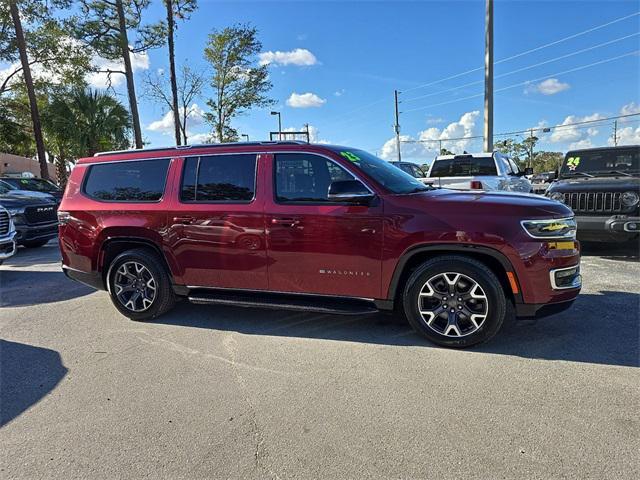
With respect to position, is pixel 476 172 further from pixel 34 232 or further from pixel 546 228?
pixel 34 232

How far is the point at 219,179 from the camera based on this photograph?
4.52 m

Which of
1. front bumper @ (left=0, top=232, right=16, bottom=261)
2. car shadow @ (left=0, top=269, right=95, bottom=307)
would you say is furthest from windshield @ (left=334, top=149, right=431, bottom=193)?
front bumper @ (left=0, top=232, right=16, bottom=261)

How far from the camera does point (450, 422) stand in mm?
2754

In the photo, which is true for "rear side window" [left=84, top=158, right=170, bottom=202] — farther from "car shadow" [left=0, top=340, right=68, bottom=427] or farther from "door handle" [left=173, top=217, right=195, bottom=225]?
"car shadow" [left=0, top=340, right=68, bottom=427]

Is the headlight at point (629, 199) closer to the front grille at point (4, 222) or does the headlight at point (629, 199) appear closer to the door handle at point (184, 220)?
the door handle at point (184, 220)

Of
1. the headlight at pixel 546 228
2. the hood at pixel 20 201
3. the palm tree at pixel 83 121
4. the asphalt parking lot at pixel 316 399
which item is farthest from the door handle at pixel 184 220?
the palm tree at pixel 83 121

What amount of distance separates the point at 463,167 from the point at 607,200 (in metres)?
4.23

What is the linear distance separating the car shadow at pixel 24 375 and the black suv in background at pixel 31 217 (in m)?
6.55

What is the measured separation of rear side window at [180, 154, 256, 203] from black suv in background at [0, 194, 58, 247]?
7.04 m

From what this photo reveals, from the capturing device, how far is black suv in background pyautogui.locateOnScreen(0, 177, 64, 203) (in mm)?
12875

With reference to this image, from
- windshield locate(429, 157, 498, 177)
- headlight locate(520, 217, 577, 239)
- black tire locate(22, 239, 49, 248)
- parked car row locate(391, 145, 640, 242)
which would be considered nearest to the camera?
headlight locate(520, 217, 577, 239)

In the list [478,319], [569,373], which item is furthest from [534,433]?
[478,319]

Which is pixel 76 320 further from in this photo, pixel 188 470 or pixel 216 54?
pixel 216 54

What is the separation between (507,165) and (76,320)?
10.5m
